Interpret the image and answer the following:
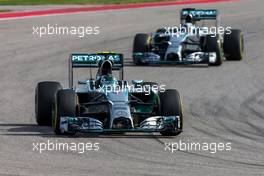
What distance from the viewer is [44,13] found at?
126ft

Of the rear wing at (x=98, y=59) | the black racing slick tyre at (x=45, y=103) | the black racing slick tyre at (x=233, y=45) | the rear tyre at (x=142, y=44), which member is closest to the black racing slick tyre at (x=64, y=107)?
the black racing slick tyre at (x=45, y=103)

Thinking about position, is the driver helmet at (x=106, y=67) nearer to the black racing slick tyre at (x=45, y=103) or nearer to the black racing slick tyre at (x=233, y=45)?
the black racing slick tyre at (x=45, y=103)

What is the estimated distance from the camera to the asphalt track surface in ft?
40.5

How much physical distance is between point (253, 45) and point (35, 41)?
261 inches

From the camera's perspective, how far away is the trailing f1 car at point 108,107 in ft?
47.2

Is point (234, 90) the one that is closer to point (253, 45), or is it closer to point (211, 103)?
point (211, 103)

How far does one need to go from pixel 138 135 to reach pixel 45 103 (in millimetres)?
1690

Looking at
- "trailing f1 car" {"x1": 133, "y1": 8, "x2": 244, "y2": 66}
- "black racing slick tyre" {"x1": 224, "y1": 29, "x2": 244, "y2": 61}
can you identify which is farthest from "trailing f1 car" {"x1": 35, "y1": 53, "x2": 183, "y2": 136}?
"black racing slick tyre" {"x1": 224, "y1": 29, "x2": 244, "y2": 61}

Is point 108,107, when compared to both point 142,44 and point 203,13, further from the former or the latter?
point 203,13

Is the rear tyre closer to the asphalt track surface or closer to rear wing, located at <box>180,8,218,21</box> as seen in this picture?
the asphalt track surface

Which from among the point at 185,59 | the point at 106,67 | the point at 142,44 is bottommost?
the point at 185,59

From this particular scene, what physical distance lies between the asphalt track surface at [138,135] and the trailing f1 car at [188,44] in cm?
28

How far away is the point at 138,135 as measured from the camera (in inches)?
581

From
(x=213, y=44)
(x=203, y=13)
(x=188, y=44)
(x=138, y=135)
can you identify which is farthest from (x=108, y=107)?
(x=203, y=13)
